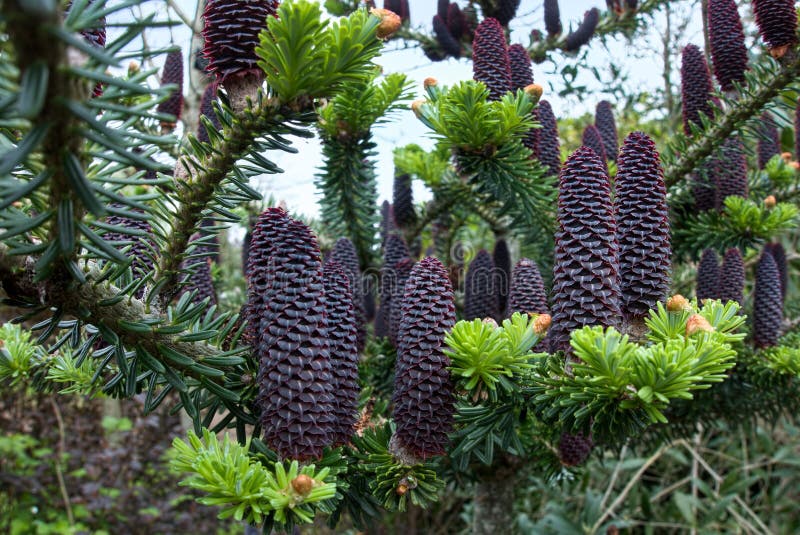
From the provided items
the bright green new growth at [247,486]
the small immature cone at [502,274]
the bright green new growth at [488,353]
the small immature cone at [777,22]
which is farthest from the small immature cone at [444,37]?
the bright green new growth at [247,486]

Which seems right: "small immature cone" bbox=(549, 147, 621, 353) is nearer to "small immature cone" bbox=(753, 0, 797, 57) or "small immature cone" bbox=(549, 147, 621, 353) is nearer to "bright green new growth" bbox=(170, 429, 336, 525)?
"bright green new growth" bbox=(170, 429, 336, 525)

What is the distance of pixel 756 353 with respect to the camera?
108 cm

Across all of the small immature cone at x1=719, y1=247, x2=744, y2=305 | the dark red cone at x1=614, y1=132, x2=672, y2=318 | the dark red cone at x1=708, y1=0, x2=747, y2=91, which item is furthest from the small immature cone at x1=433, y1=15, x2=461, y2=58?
the dark red cone at x1=614, y1=132, x2=672, y2=318

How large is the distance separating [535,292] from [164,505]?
9.13 feet

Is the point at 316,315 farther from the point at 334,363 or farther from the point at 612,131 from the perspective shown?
the point at 612,131

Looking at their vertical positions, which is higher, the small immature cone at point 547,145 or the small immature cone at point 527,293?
the small immature cone at point 547,145

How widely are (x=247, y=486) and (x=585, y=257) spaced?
40 cm

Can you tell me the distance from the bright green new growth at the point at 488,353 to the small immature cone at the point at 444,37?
4.29 feet

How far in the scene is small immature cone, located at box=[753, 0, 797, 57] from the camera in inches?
36.5

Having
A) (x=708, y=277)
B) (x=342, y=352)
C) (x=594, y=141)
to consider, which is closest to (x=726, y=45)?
(x=594, y=141)

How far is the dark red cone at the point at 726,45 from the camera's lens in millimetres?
1026

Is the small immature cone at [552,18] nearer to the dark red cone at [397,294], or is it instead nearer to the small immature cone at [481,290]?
the small immature cone at [481,290]

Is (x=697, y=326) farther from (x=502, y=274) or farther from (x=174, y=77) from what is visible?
(x=174, y=77)

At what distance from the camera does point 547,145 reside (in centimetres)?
111
